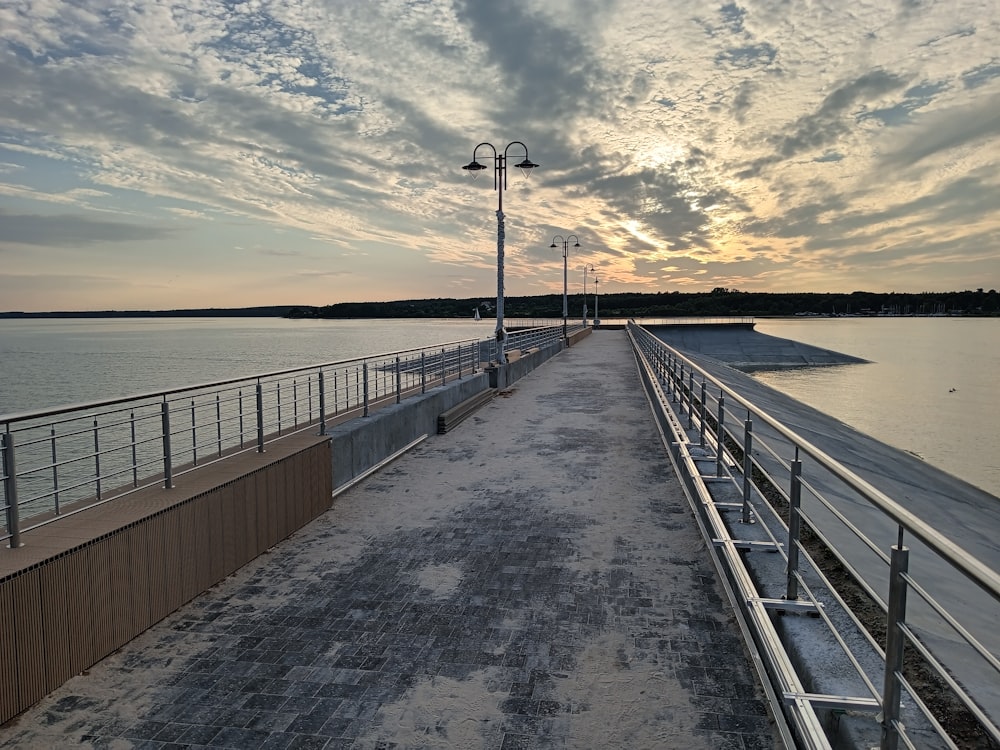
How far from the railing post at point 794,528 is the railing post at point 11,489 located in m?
4.74

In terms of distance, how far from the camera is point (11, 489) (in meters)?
4.14

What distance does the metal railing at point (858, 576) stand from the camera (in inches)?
97.0

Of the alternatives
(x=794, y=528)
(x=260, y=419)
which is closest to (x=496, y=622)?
(x=794, y=528)

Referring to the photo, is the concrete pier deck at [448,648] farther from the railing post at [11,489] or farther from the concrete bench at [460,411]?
the concrete bench at [460,411]

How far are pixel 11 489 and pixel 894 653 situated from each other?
15.9 feet

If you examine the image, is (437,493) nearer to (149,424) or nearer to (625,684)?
(625,684)

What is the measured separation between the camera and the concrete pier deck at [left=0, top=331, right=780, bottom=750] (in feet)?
12.0

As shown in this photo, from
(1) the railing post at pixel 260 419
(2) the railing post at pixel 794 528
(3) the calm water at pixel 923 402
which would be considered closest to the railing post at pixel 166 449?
(1) the railing post at pixel 260 419

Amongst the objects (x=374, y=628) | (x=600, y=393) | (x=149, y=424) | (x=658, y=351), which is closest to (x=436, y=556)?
(x=374, y=628)

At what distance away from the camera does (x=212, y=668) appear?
14.1 feet

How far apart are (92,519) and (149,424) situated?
30539 mm

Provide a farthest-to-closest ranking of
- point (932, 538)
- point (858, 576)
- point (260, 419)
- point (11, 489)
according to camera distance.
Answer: point (260, 419) < point (11, 489) < point (858, 576) < point (932, 538)

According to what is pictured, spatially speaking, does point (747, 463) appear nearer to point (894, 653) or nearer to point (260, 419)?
point (894, 653)

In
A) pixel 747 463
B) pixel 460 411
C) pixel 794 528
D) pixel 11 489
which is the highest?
pixel 11 489
